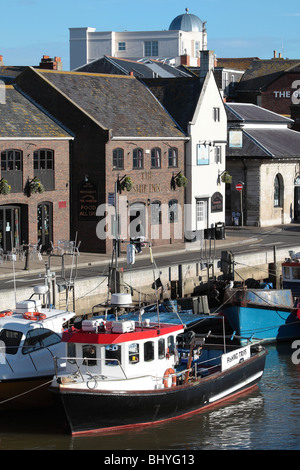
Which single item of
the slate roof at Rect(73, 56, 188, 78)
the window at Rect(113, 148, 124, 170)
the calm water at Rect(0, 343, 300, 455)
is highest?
the slate roof at Rect(73, 56, 188, 78)

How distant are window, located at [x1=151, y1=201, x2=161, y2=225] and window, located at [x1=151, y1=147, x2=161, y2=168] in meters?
2.11

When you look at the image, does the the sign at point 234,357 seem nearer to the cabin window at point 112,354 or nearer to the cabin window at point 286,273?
the cabin window at point 112,354

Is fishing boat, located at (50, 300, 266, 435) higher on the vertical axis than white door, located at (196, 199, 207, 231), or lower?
lower

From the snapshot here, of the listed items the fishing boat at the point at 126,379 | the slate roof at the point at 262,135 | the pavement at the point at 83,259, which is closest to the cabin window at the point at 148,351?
the fishing boat at the point at 126,379

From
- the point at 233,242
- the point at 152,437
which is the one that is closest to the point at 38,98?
the point at 233,242

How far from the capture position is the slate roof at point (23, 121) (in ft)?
154

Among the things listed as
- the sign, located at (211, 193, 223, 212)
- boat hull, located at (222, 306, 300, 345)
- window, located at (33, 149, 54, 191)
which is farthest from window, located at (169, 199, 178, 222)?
boat hull, located at (222, 306, 300, 345)

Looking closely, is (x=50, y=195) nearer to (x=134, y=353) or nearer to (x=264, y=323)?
(x=264, y=323)

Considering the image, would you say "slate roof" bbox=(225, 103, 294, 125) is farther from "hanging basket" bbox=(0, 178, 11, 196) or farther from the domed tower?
the domed tower

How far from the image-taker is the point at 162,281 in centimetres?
4159

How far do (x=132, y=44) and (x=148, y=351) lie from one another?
315 ft

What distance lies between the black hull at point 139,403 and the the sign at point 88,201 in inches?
848

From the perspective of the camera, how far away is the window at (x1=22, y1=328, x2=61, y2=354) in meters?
27.8
